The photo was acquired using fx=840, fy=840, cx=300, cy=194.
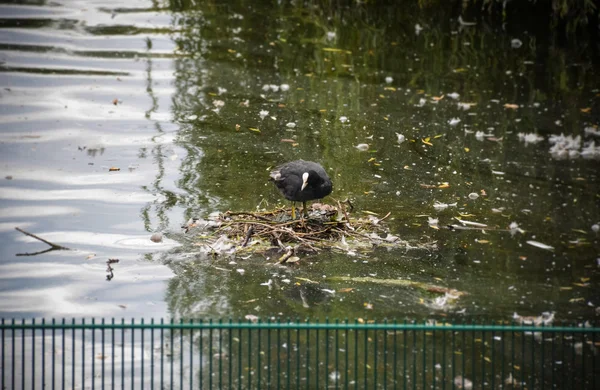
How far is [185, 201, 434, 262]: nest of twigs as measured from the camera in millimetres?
8492

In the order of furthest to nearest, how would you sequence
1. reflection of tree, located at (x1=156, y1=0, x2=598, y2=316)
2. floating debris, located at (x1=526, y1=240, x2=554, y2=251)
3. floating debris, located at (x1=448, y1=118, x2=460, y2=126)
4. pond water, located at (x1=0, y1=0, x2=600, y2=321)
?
floating debris, located at (x1=448, y1=118, x2=460, y2=126) < reflection of tree, located at (x1=156, y1=0, x2=598, y2=316) < floating debris, located at (x1=526, y1=240, x2=554, y2=251) < pond water, located at (x1=0, y1=0, x2=600, y2=321)

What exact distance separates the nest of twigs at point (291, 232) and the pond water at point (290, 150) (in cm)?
14

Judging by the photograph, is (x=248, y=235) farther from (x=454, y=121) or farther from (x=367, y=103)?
(x=367, y=103)

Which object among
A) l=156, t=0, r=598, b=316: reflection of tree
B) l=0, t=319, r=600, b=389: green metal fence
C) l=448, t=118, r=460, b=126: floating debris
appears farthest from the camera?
l=448, t=118, r=460, b=126: floating debris

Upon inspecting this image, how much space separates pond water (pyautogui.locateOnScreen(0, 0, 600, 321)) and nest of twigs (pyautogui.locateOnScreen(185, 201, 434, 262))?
0.14m

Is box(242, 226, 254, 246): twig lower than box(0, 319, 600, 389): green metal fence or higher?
higher

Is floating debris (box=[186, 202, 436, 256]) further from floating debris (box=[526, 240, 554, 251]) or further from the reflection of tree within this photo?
floating debris (box=[526, 240, 554, 251])

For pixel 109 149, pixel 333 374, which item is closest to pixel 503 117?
pixel 109 149

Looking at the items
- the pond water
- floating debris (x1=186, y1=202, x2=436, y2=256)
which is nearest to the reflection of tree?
the pond water

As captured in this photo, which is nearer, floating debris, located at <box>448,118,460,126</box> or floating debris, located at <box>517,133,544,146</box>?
floating debris, located at <box>517,133,544,146</box>

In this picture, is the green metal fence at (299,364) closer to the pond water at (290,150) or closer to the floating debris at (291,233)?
the pond water at (290,150)

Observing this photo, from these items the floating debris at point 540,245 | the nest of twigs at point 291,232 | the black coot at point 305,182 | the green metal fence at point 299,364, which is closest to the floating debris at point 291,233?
the nest of twigs at point 291,232

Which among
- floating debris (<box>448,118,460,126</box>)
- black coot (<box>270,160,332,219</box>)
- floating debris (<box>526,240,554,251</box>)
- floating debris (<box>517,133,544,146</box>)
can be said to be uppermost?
black coot (<box>270,160,332,219</box>)

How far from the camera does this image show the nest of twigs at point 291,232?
8492 millimetres
